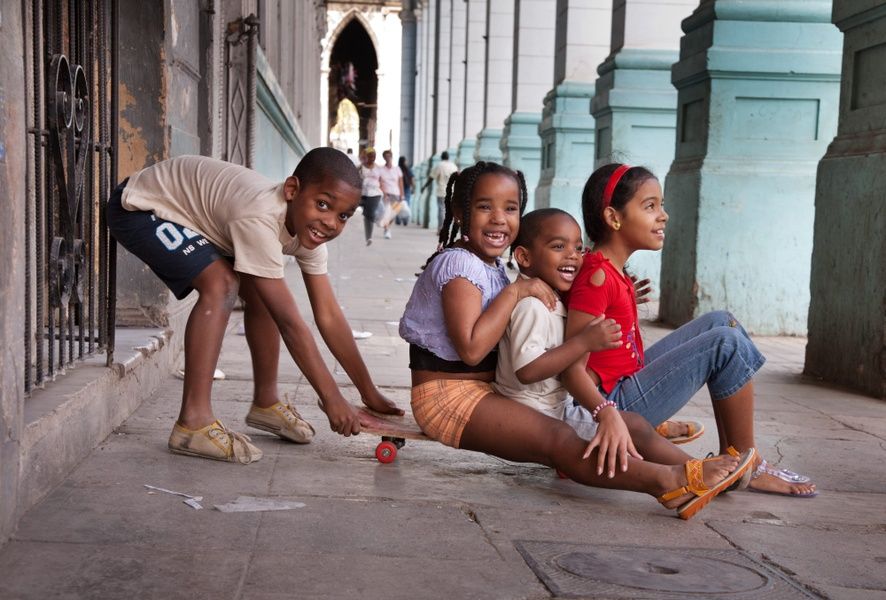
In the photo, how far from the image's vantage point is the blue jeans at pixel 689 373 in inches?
146

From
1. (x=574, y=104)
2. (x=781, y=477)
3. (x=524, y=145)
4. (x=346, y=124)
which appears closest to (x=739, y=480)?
(x=781, y=477)

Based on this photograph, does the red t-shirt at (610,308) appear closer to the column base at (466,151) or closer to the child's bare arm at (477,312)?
the child's bare arm at (477,312)

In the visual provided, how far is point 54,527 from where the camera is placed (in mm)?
2975

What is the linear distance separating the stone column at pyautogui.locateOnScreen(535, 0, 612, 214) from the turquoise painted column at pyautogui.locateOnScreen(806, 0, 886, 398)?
7.00 meters

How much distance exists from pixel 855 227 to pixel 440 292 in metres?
3.30

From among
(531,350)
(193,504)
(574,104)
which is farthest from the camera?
(574,104)

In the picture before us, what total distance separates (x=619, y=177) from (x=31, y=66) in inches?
77.1

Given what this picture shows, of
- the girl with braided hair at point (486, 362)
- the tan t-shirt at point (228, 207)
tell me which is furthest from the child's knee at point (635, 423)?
Answer: the tan t-shirt at point (228, 207)

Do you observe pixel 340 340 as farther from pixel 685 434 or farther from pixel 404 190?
pixel 404 190

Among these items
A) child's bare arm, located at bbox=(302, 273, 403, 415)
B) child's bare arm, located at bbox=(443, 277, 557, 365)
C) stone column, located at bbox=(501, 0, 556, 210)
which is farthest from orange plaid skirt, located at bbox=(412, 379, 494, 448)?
stone column, located at bbox=(501, 0, 556, 210)

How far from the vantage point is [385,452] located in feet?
13.0

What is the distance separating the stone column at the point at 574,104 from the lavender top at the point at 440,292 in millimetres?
9722

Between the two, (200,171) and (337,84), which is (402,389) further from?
(337,84)

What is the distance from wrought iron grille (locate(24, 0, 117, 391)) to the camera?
3.53 metres
